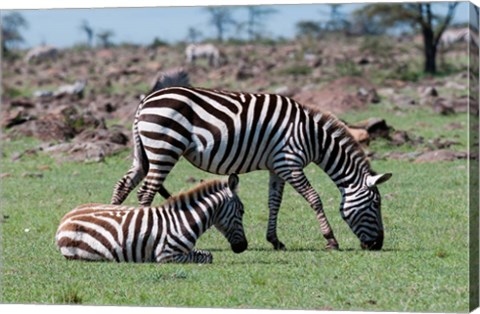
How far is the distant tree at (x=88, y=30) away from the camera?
41938mm

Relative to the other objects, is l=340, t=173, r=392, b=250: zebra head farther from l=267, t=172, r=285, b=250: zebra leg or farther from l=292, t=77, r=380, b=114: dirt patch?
l=292, t=77, r=380, b=114: dirt patch

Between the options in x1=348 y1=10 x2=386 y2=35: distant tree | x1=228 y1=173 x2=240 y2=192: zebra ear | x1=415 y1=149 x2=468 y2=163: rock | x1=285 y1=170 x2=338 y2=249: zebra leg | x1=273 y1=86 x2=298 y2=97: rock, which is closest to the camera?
x1=228 y1=173 x2=240 y2=192: zebra ear

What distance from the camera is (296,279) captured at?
930cm

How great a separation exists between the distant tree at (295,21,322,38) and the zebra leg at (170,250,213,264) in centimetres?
3030

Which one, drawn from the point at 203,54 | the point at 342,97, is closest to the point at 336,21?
the point at 203,54

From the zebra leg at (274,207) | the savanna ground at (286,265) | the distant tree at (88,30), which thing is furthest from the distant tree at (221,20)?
the zebra leg at (274,207)

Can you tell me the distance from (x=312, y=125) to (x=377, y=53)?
936 inches

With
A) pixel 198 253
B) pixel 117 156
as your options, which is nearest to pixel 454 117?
pixel 117 156

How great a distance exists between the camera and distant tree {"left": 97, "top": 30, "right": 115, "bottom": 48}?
42.7 m

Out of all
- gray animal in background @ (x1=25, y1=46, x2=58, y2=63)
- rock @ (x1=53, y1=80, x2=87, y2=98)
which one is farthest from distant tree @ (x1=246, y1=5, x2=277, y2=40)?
rock @ (x1=53, y1=80, x2=87, y2=98)

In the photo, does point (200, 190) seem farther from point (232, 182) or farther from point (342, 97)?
point (342, 97)

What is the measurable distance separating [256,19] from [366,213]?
28.3 metres

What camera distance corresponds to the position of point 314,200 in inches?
415

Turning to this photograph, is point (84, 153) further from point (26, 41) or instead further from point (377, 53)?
point (26, 41)
